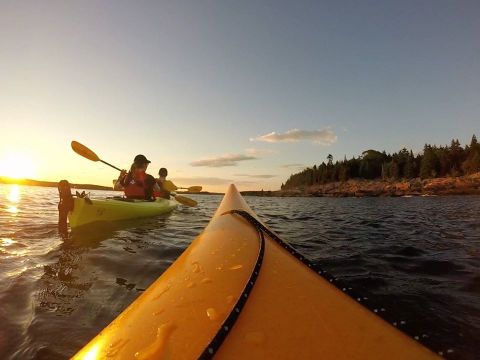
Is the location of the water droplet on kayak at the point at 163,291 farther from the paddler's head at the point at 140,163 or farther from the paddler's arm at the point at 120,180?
the paddler's arm at the point at 120,180

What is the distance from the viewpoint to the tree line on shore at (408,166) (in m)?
85.4

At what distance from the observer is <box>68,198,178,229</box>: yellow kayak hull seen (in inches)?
316

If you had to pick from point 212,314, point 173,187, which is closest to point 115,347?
point 212,314

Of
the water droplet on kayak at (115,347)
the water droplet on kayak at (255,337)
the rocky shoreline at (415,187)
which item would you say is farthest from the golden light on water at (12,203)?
the rocky shoreline at (415,187)

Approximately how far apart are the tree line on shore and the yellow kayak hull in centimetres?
9309

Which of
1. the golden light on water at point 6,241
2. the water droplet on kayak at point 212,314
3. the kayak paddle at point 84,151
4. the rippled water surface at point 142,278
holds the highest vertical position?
the kayak paddle at point 84,151

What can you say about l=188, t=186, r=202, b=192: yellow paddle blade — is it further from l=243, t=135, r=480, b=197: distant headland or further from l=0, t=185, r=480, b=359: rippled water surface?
l=243, t=135, r=480, b=197: distant headland

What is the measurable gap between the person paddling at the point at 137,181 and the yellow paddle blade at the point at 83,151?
1.05 meters

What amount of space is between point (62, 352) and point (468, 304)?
399 cm

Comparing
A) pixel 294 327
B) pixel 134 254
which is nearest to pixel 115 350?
pixel 294 327

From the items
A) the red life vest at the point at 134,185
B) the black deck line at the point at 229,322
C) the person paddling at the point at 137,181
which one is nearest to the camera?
the black deck line at the point at 229,322

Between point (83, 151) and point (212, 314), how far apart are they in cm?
976

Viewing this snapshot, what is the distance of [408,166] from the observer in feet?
302

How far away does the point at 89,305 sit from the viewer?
11.0 feet
